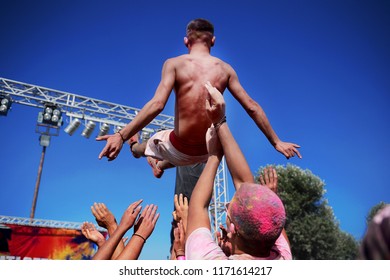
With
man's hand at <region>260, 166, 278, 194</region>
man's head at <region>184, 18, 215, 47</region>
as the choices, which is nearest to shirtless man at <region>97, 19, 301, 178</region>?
man's head at <region>184, 18, 215, 47</region>

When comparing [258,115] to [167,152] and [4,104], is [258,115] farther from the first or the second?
[4,104]

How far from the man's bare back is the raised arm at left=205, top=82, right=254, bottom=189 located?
41.0 inches

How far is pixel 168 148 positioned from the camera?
370 cm

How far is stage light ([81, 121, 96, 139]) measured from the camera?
12.8 meters

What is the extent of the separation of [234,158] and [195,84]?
4.37ft

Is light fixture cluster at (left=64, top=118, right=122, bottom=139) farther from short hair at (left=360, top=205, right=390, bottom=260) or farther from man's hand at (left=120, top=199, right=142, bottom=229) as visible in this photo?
short hair at (left=360, top=205, right=390, bottom=260)

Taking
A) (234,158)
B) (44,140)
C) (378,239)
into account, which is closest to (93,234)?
(234,158)

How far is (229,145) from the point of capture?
198cm

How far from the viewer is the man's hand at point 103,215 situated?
2504 mm

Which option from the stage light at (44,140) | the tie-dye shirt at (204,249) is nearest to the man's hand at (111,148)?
the tie-dye shirt at (204,249)

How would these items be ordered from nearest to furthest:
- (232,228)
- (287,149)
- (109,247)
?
(232,228) → (109,247) → (287,149)

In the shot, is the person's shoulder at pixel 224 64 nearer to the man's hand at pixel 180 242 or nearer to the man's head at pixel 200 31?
the man's head at pixel 200 31

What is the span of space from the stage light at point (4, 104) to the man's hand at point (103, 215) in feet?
34.7
